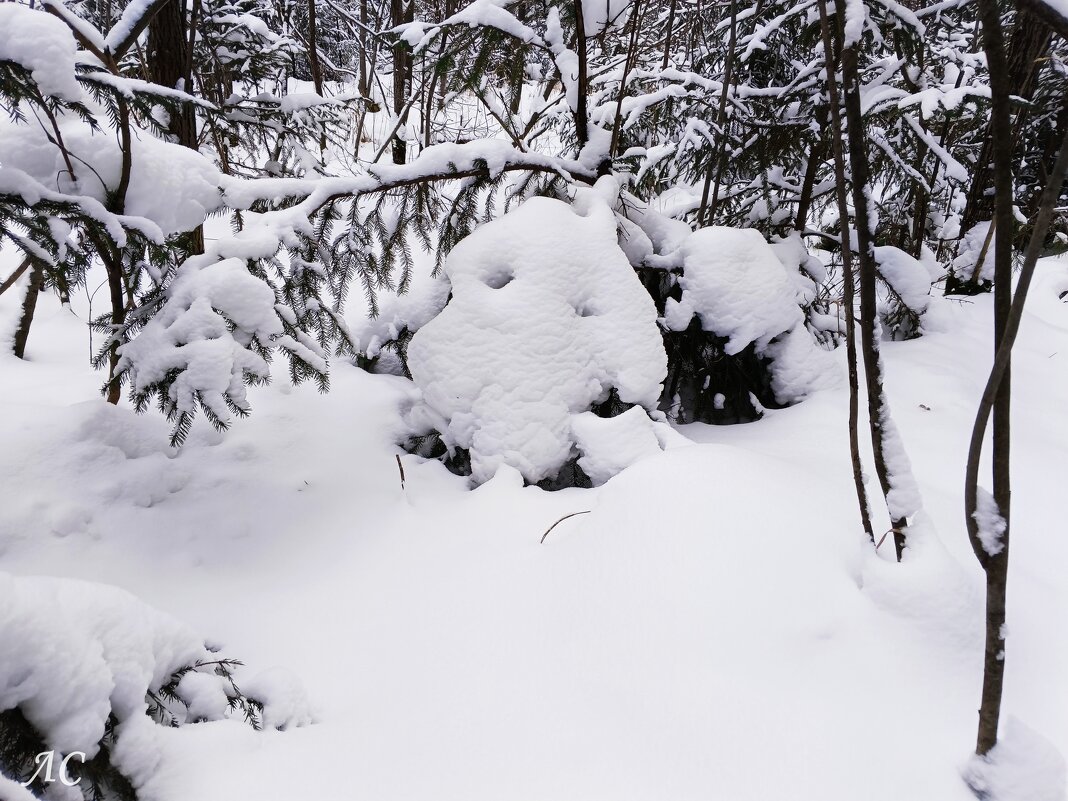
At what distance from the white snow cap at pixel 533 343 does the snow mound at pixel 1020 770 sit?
1.42m

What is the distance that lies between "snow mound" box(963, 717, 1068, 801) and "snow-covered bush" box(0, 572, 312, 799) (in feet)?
4.95

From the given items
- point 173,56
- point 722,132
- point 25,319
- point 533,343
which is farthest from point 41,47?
point 722,132

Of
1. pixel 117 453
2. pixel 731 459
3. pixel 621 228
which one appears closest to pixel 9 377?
pixel 117 453

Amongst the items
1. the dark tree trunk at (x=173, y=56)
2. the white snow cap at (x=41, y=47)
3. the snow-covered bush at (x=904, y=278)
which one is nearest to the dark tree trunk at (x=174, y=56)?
the dark tree trunk at (x=173, y=56)

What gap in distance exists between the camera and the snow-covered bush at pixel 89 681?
2.94 feet

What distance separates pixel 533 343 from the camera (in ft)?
7.77

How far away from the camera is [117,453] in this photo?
6.96ft

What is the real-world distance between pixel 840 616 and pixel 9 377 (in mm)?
3694

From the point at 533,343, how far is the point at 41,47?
1.65m

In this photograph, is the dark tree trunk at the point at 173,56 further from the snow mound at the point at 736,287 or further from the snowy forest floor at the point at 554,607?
the snow mound at the point at 736,287

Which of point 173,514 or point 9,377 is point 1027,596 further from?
point 9,377

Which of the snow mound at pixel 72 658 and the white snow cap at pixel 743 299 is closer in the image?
the snow mound at pixel 72 658

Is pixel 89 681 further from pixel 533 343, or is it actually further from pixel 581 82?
pixel 581 82

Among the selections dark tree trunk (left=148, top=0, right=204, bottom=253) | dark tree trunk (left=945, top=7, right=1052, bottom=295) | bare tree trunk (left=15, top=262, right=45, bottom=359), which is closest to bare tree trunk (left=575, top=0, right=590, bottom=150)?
dark tree trunk (left=148, top=0, right=204, bottom=253)
